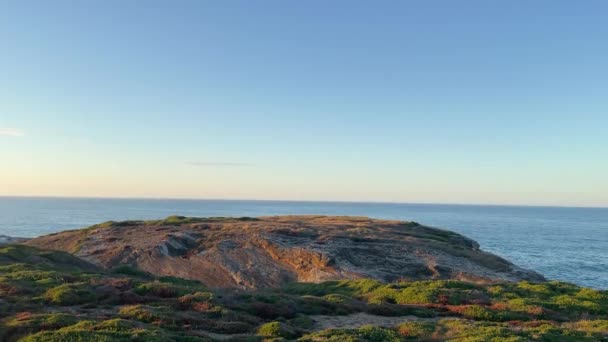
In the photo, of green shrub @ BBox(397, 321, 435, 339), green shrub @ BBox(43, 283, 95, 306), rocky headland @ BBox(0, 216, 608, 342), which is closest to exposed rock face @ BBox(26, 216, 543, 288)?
rocky headland @ BBox(0, 216, 608, 342)

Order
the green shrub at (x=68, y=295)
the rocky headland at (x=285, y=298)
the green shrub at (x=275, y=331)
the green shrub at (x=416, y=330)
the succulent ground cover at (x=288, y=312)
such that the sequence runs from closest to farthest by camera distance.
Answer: the succulent ground cover at (x=288, y=312)
the rocky headland at (x=285, y=298)
the green shrub at (x=275, y=331)
the green shrub at (x=416, y=330)
the green shrub at (x=68, y=295)

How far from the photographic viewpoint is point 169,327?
20203 mm

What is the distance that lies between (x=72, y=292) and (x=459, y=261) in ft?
149

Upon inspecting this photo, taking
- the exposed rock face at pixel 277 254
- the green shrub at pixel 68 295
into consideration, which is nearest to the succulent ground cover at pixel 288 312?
the green shrub at pixel 68 295

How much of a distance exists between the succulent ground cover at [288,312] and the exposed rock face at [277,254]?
17.0 m

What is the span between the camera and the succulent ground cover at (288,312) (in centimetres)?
1936

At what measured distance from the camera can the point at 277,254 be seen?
2333 inches

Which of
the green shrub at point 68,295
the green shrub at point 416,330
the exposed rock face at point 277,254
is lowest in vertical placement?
the exposed rock face at point 277,254

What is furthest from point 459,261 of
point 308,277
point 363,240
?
point 308,277

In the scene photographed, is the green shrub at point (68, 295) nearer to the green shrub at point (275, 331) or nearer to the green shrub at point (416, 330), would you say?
the green shrub at point (275, 331)

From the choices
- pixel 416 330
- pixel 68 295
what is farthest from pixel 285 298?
pixel 68 295

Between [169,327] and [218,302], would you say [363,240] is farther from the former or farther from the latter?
[169,327]

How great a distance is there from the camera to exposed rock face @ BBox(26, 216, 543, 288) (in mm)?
52719

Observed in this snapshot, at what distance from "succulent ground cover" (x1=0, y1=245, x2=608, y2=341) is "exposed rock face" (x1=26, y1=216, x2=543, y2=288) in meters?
17.0
